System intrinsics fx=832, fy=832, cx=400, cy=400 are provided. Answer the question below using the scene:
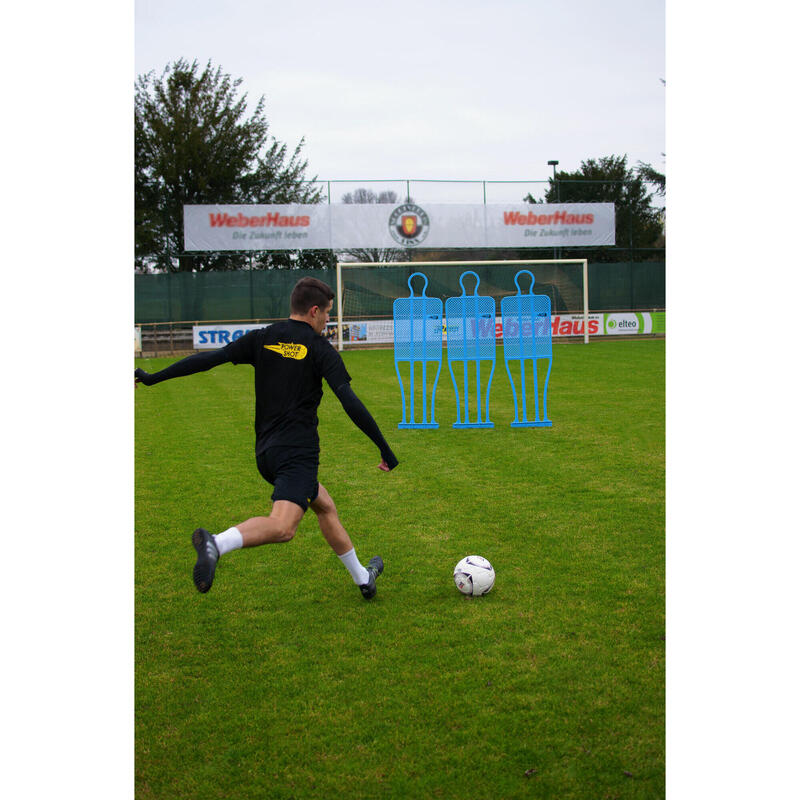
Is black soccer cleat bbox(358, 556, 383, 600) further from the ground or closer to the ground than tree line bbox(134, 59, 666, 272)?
closer to the ground

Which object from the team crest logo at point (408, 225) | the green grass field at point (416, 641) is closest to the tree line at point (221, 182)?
the team crest logo at point (408, 225)

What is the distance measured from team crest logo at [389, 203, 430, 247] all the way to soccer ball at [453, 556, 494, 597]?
25311mm

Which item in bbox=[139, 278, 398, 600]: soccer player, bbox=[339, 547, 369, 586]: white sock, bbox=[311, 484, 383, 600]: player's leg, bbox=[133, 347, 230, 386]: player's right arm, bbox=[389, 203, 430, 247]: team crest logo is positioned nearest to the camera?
bbox=[139, 278, 398, 600]: soccer player

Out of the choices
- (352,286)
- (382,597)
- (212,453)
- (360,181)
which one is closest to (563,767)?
(382,597)

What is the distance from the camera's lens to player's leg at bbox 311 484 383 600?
4822mm

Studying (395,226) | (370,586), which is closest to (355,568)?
(370,586)

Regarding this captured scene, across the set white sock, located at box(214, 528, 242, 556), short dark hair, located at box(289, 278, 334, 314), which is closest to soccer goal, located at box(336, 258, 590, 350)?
short dark hair, located at box(289, 278, 334, 314)

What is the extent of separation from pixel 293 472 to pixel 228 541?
2.02 feet

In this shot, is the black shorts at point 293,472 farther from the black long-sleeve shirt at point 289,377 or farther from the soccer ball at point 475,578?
the soccer ball at point 475,578

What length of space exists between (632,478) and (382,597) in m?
3.87

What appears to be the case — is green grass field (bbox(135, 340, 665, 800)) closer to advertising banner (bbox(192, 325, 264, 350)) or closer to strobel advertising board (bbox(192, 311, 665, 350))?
strobel advertising board (bbox(192, 311, 665, 350))

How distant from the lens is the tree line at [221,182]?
98.3 ft

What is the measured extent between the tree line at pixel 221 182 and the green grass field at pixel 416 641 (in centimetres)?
2197

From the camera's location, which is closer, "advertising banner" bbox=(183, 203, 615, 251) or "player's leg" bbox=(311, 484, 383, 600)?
"player's leg" bbox=(311, 484, 383, 600)
